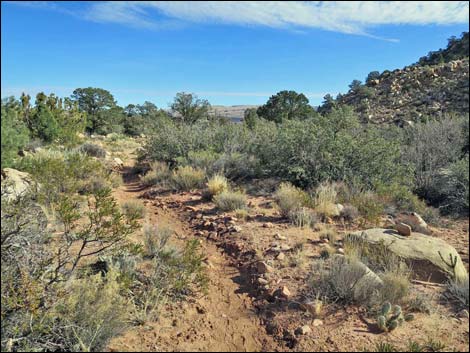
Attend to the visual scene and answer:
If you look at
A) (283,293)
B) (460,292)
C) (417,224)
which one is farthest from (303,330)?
(417,224)

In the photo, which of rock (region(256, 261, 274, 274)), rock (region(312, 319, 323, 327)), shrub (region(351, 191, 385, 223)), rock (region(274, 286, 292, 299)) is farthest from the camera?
shrub (region(351, 191, 385, 223))

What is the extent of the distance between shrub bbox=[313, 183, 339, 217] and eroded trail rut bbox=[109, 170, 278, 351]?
8.24 feet

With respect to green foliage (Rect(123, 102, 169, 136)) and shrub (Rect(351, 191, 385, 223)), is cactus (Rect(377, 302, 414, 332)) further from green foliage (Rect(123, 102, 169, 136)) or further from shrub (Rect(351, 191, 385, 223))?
green foliage (Rect(123, 102, 169, 136))

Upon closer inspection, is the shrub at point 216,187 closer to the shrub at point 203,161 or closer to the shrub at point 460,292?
the shrub at point 203,161

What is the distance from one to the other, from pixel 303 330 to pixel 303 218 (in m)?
3.06

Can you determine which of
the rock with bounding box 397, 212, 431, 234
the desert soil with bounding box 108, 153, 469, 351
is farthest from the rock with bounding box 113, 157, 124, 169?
the rock with bounding box 397, 212, 431, 234

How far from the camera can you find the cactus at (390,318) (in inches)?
138

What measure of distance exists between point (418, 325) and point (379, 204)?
3.46m

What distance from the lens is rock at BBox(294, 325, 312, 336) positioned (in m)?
3.60

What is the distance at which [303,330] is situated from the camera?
361cm

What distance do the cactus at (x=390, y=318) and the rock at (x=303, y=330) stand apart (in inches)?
27.8

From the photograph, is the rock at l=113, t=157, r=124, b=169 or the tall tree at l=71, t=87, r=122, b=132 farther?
the tall tree at l=71, t=87, r=122, b=132

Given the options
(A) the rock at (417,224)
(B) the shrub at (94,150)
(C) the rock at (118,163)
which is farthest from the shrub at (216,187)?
(B) the shrub at (94,150)

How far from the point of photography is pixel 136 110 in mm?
40906
